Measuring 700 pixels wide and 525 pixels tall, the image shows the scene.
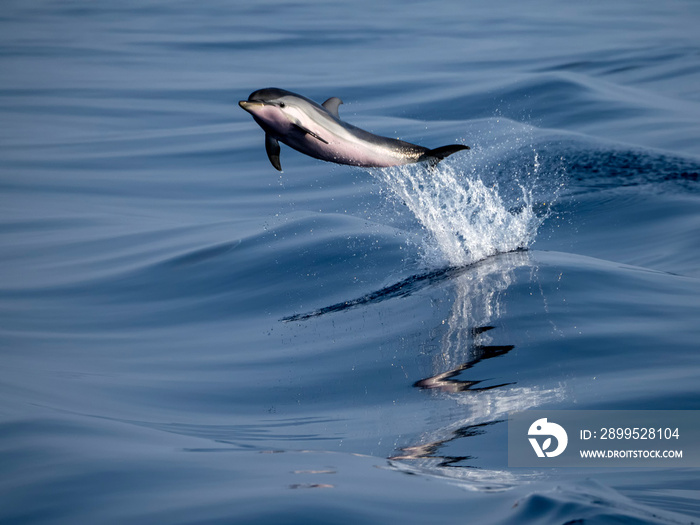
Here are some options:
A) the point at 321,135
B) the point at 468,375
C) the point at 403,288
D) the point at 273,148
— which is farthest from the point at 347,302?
the point at 321,135

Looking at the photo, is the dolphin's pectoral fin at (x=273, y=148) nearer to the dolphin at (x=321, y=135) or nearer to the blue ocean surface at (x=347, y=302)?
the dolphin at (x=321, y=135)

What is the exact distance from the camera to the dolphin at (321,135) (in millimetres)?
6426

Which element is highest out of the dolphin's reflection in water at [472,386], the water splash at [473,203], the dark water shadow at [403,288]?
the water splash at [473,203]

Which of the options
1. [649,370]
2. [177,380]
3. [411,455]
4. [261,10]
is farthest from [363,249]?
[261,10]

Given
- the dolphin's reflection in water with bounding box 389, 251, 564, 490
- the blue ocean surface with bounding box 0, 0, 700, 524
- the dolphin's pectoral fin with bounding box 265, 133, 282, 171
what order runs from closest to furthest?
the blue ocean surface with bounding box 0, 0, 700, 524, the dolphin's reflection in water with bounding box 389, 251, 564, 490, the dolphin's pectoral fin with bounding box 265, 133, 282, 171

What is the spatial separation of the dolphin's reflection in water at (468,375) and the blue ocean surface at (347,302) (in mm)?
32

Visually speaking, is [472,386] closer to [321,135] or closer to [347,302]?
[321,135]

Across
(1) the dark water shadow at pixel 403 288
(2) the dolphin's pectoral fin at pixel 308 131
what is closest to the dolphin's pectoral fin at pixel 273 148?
(2) the dolphin's pectoral fin at pixel 308 131

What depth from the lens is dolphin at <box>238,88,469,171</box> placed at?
21.1ft

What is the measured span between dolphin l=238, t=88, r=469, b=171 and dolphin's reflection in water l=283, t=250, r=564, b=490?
179 centimetres

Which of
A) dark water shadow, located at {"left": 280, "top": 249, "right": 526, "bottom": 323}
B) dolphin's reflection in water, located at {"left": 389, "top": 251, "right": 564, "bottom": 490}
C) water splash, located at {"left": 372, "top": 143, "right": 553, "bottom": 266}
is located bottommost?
dolphin's reflection in water, located at {"left": 389, "top": 251, "right": 564, "bottom": 490}

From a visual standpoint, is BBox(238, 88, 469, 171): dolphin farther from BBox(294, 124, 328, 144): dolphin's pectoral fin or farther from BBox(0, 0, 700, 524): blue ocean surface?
BBox(0, 0, 700, 524): blue ocean surface

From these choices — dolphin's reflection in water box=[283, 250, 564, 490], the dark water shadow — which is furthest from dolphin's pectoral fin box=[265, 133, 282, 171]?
the dark water shadow

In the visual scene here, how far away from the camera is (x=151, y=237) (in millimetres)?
14383
